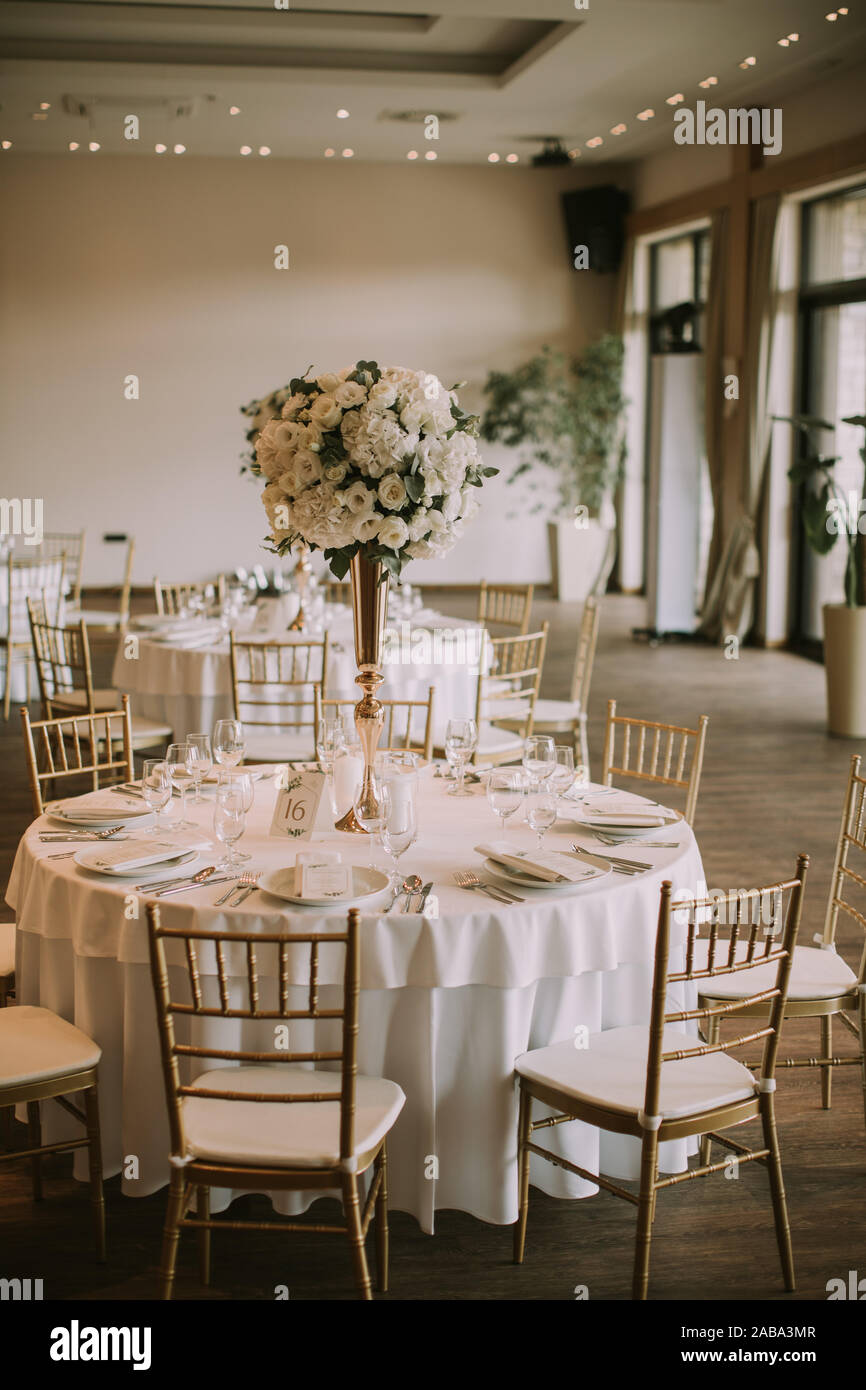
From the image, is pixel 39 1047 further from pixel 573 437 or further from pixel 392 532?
pixel 573 437

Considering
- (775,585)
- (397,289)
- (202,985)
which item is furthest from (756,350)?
(202,985)

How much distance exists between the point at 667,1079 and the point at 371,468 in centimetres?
144

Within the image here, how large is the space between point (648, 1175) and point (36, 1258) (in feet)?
4.29

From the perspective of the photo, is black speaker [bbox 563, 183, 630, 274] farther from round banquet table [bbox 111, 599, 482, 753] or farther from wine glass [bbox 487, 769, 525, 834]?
wine glass [bbox 487, 769, 525, 834]

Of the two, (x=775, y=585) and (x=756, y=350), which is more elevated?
(x=756, y=350)

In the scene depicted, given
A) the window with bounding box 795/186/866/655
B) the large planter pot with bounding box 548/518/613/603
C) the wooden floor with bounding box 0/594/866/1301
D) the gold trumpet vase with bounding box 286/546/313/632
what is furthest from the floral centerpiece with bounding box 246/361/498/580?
the large planter pot with bounding box 548/518/613/603

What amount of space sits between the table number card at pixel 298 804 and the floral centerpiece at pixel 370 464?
0.50 m

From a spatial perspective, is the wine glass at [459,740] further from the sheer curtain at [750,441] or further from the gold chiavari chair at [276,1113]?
the sheer curtain at [750,441]

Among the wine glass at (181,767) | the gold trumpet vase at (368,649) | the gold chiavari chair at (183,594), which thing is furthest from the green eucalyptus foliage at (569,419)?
the wine glass at (181,767)

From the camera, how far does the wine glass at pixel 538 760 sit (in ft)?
9.96

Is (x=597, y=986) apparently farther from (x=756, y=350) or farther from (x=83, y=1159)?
(x=756, y=350)

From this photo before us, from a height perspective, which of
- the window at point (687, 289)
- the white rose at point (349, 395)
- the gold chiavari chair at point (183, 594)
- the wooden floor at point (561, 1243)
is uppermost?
the window at point (687, 289)

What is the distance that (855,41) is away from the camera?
28.3ft

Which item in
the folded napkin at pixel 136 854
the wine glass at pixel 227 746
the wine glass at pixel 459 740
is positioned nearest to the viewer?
the folded napkin at pixel 136 854
